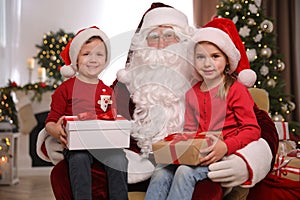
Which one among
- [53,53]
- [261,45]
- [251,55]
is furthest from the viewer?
[53,53]

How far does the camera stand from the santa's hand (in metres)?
2.05

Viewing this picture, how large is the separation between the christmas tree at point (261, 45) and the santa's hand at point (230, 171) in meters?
2.72

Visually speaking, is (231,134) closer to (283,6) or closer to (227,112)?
(227,112)

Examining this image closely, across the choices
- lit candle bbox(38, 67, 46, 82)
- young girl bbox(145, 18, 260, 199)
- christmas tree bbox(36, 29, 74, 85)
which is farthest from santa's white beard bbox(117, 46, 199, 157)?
lit candle bbox(38, 67, 46, 82)

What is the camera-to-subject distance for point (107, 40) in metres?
2.50

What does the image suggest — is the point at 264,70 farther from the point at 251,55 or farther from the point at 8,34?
the point at 8,34

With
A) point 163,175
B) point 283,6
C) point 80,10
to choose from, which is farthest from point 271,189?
point 80,10

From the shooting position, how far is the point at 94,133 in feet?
6.89

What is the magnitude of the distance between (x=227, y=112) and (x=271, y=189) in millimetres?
573

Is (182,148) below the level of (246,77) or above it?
below

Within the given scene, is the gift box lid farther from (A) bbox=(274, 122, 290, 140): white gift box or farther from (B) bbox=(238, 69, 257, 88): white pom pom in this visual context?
(A) bbox=(274, 122, 290, 140): white gift box

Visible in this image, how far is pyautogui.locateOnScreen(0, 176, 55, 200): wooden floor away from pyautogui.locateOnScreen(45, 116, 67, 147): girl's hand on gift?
2.17 m

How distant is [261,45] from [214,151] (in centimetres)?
304

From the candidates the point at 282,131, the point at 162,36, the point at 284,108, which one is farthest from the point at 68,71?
the point at 284,108
